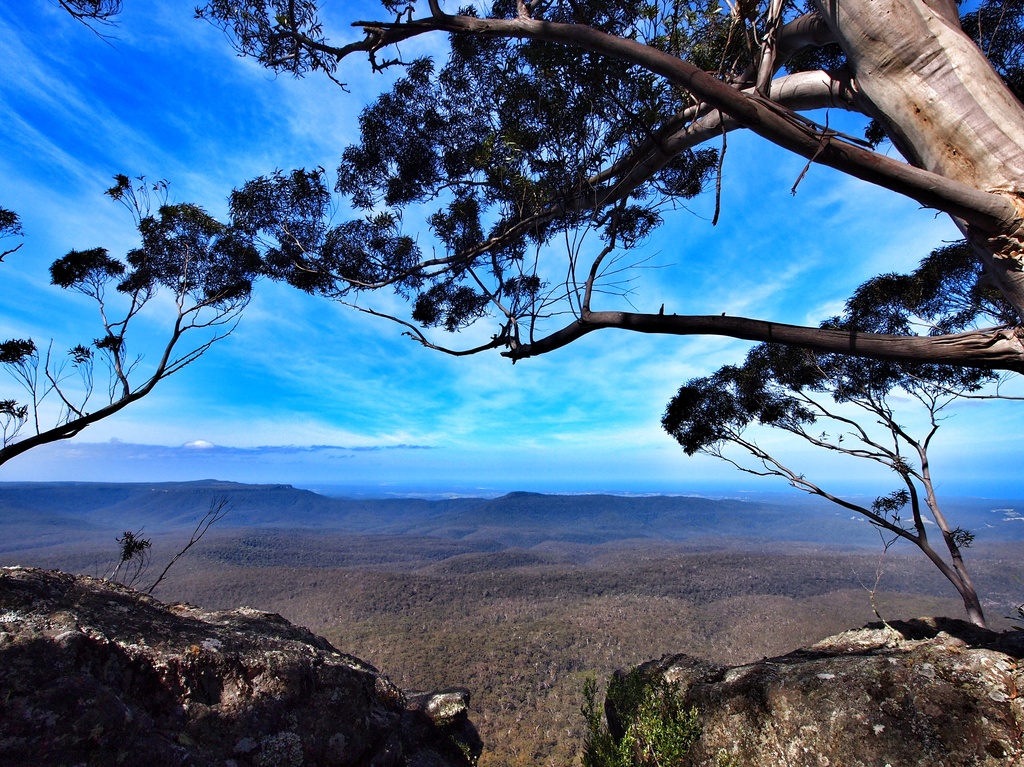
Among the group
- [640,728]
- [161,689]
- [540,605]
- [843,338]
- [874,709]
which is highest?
[843,338]

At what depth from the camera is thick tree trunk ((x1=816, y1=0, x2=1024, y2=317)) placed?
7.41 feet

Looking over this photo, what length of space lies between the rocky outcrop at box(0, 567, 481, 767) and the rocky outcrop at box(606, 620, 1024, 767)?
9.05 feet

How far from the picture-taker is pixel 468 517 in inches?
5906

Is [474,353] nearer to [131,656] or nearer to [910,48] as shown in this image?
[131,656]

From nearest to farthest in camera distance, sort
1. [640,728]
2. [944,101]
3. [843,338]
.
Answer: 1. [944,101]
2. [843,338]
3. [640,728]

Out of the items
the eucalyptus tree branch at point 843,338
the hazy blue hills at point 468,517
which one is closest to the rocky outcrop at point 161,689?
the eucalyptus tree branch at point 843,338

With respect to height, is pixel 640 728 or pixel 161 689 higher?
pixel 161 689

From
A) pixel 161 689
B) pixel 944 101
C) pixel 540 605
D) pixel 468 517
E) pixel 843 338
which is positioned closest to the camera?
pixel 944 101

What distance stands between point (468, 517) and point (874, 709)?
15399 cm

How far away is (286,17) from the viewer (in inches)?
196

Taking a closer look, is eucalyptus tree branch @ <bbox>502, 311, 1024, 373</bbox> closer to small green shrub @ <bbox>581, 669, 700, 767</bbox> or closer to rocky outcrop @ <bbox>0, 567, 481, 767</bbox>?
small green shrub @ <bbox>581, 669, 700, 767</bbox>

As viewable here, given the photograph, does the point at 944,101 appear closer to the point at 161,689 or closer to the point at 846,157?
the point at 846,157

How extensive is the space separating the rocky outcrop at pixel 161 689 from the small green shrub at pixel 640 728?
182 cm

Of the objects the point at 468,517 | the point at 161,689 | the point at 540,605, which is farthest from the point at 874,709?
the point at 468,517
